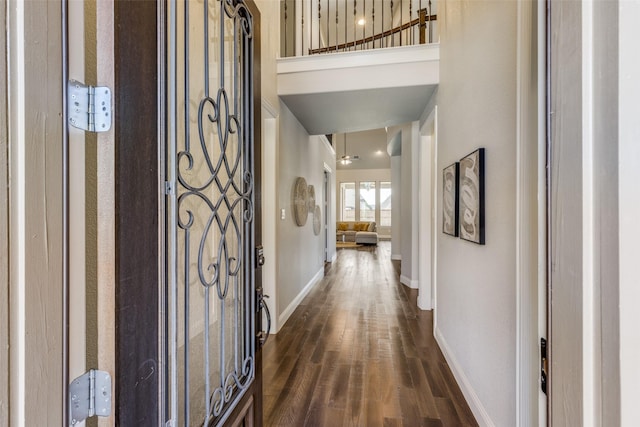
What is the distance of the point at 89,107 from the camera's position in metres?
0.63

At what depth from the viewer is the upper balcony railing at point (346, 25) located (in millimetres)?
3445

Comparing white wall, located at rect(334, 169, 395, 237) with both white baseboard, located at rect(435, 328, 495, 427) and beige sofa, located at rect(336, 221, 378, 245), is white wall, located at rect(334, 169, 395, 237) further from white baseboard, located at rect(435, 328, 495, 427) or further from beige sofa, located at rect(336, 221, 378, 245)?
white baseboard, located at rect(435, 328, 495, 427)

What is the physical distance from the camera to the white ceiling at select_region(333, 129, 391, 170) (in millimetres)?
11594

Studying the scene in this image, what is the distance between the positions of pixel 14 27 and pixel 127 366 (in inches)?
27.2

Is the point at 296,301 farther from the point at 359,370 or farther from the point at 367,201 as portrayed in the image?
the point at 367,201

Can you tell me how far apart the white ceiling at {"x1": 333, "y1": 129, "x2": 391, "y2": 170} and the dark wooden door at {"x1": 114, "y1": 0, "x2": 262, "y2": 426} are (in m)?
10.5

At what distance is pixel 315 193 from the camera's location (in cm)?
511

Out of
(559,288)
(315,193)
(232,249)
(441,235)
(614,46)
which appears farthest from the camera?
(315,193)

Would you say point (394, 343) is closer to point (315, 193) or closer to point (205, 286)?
point (205, 286)

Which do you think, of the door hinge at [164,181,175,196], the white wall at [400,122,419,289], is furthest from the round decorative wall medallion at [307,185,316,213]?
the door hinge at [164,181,175,196]

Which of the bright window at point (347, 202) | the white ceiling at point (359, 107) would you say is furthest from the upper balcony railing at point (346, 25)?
the bright window at point (347, 202)

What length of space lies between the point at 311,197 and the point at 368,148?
781 centimetres

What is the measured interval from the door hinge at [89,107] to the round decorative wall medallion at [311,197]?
381cm

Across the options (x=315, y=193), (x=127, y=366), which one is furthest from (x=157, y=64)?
(x=315, y=193)
